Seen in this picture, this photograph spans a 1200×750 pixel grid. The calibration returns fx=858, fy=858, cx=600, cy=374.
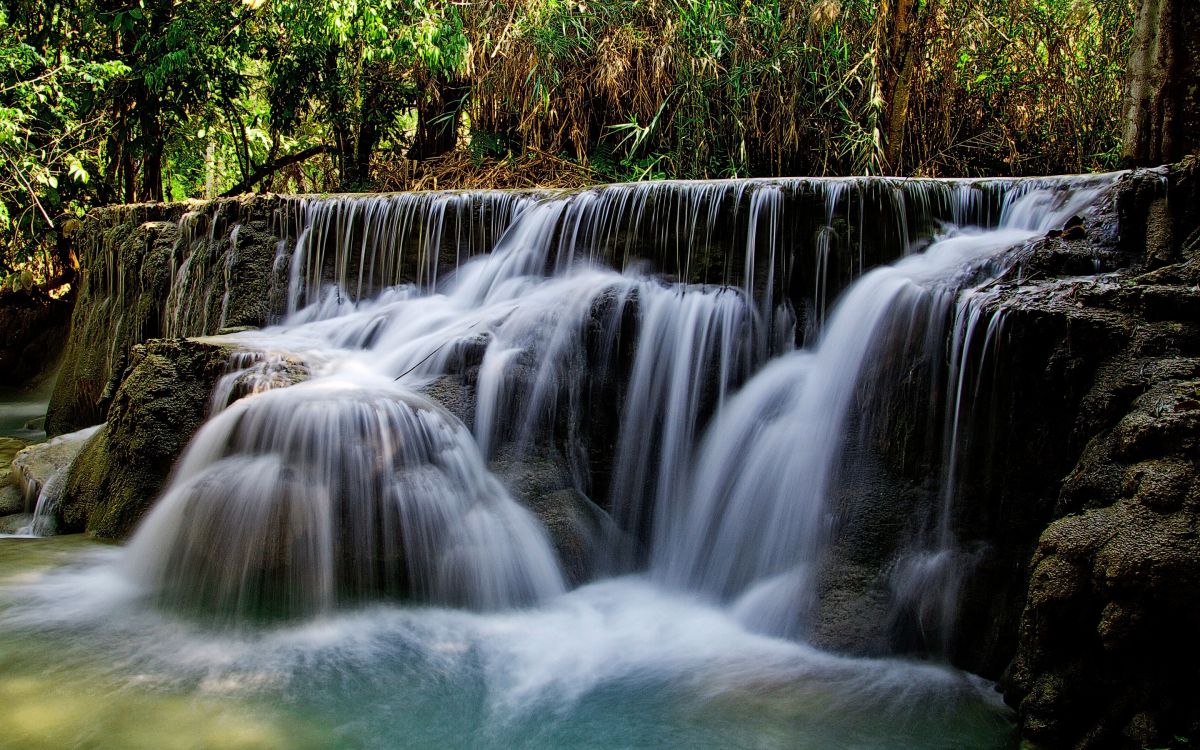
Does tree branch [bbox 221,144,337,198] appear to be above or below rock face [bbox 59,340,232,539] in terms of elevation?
above

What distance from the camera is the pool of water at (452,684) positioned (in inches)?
116

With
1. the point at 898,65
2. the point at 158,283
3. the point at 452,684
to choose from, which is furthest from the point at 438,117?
the point at 452,684

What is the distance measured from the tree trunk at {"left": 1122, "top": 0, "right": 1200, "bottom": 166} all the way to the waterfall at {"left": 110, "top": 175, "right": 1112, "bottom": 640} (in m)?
0.98

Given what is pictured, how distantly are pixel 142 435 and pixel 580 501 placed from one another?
2.45 m

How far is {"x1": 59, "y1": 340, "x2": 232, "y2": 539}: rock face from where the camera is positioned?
4.73 m

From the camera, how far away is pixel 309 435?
14.0 feet

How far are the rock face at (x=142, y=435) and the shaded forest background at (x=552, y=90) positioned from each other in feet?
15.6

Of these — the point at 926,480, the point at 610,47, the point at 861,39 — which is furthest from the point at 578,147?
the point at 926,480

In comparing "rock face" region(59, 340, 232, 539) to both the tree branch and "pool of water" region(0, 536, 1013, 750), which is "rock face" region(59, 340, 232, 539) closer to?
"pool of water" region(0, 536, 1013, 750)

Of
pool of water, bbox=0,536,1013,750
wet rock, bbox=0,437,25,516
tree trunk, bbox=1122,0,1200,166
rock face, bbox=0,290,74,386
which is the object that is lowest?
pool of water, bbox=0,536,1013,750

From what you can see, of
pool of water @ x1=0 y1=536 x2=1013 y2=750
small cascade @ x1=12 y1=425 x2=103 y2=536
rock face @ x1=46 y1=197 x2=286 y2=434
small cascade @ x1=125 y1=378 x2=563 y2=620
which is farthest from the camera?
rock face @ x1=46 y1=197 x2=286 y2=434

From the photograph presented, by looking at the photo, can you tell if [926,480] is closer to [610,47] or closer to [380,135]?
[610,47]

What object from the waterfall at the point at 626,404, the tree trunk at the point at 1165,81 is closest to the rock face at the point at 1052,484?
the waterfall at the point at 626,404

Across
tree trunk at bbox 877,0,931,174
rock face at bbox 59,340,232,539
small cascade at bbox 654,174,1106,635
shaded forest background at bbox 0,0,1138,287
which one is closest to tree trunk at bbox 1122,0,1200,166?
small cascade at bbox 654,174,1106,635
